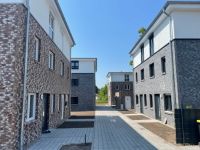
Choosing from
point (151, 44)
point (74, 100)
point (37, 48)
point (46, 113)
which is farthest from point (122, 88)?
point (37, 48)

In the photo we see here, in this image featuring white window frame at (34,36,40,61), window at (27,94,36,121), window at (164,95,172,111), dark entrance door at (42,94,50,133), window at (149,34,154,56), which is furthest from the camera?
window at (149,34,154,56)

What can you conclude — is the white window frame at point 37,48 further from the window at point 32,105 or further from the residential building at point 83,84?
the residential building at point 83,84

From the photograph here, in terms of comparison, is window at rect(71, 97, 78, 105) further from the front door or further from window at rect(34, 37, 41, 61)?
window at rect(34, 37, 41, 61)

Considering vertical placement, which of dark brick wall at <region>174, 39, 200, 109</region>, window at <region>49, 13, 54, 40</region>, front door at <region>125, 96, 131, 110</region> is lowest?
front door at <region>125, 96, 131, 110</region>

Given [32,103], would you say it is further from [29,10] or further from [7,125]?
[29,10]

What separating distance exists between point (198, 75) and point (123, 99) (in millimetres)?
27993

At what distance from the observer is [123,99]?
132ft

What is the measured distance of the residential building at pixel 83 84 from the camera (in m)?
30.2

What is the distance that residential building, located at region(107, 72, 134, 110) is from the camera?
40156 mm

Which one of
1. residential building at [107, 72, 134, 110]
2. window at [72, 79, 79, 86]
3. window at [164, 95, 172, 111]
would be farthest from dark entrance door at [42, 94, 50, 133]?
residential building at [107, 72, 134, 110]

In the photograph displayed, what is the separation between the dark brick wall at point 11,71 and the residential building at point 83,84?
74.8ft

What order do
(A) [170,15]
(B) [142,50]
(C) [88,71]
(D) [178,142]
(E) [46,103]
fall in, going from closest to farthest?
(D) [178,142] < (E) [46,103] < (A) [170,15] < (B) [142,50] < (C) [88,71]

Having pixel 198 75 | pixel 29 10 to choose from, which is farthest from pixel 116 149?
pixel 198 75

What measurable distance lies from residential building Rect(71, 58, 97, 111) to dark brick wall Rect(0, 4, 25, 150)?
74.8 ft
